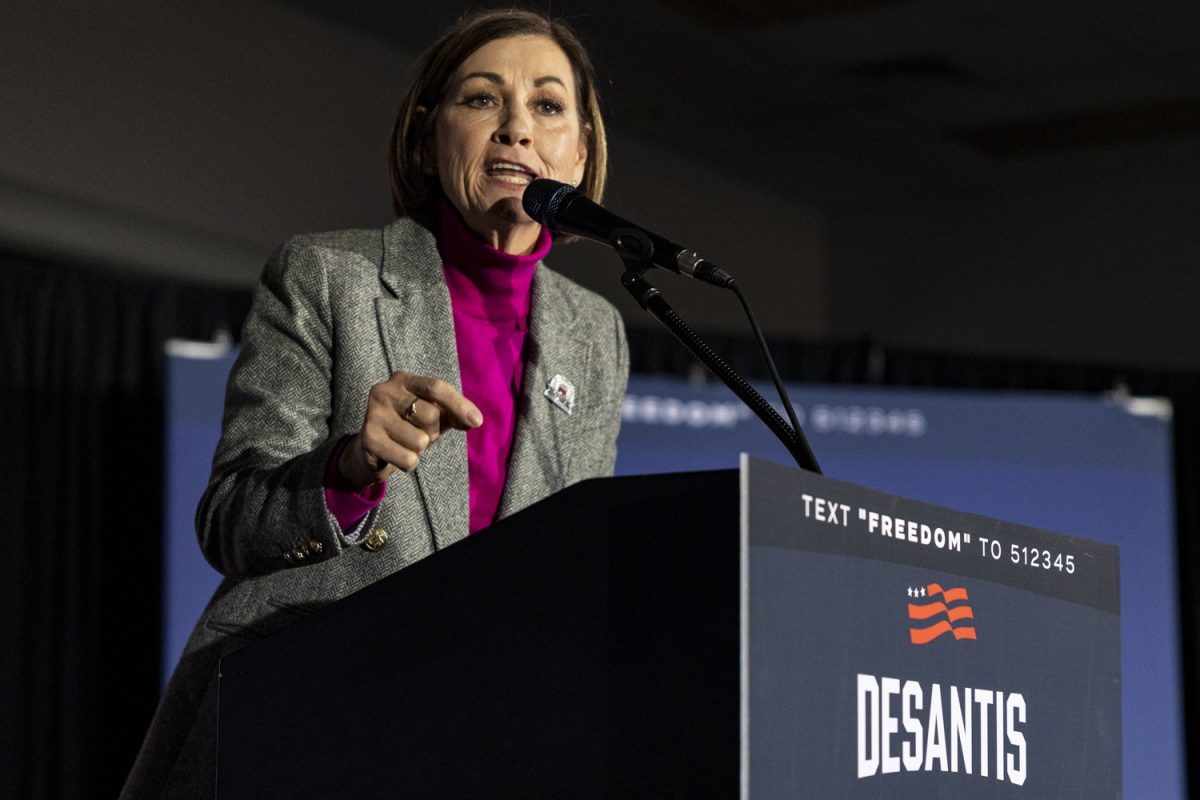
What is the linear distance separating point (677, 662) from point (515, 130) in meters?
0.74

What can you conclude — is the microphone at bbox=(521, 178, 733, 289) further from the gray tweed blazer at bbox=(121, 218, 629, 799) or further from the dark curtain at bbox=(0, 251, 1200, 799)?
the dark curtain at bbox=(0, 251, 1200, 799)

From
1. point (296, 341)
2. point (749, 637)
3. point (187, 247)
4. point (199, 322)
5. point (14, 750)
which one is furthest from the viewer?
point (187, 247)

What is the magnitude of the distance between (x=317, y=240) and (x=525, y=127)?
242mm

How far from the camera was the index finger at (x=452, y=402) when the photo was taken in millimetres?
1078

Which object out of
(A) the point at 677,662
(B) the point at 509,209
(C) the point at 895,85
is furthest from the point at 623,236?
(C) the point at 895,85

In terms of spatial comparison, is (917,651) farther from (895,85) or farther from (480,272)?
(895,85)

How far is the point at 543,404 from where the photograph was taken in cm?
155

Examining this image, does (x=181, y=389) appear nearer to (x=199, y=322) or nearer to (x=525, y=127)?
(x=199, y=322)

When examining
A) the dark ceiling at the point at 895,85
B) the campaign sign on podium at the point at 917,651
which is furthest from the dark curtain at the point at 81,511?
the campaign sign on podium at the point at 917,651

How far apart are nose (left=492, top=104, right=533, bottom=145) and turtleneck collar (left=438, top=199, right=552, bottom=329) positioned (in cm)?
10

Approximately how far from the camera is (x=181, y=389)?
13.7 ft

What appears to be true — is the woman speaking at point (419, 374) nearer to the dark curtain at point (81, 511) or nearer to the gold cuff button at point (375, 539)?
the gold cuff button at point (375, 539)

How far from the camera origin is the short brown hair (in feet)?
5.47

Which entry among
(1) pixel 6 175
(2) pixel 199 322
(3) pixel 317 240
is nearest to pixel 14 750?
(2) pixel 199 322
